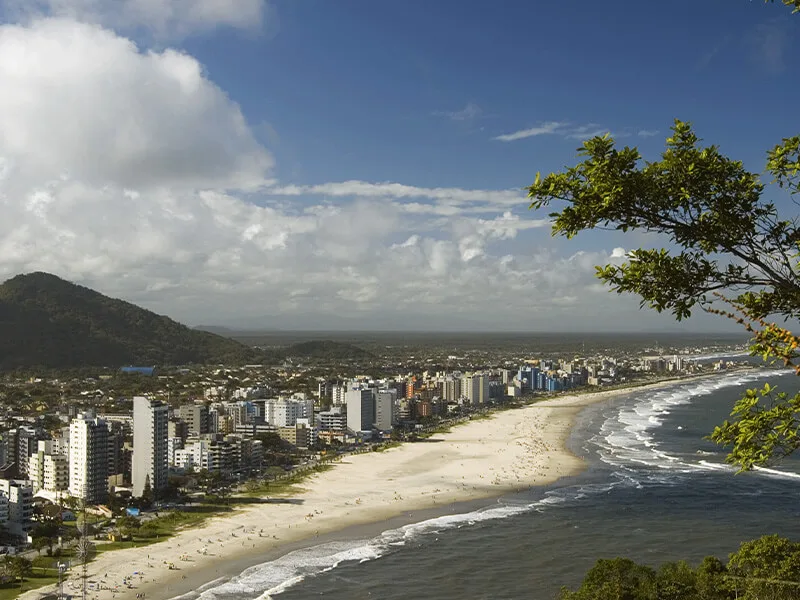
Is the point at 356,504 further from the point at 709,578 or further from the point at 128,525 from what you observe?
the point at 709,578

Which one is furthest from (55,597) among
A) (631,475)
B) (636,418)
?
(636,418)

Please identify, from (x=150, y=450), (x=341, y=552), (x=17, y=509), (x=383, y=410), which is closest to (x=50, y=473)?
(x=150, y=450)

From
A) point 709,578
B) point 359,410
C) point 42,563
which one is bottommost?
point 42,563

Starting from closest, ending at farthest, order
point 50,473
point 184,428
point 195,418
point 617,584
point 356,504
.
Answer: point 617,584 < point 356,504 < point 50,473 < point 184,428 < point 195,418

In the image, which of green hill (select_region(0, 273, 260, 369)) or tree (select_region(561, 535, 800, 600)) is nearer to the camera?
tree (select_region(561, 535, 800, 600))

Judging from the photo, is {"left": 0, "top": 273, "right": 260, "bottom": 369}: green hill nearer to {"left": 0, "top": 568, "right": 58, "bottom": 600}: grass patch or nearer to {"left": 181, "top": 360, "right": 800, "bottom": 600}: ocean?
{"left": 0, "top": 568, "right": 58, "bottom": 600}: grass patch

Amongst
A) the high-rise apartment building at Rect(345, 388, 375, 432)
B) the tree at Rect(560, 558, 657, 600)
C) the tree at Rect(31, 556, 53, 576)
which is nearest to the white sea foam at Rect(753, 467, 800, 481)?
the tree at Rect(560, 558, 657, 600)

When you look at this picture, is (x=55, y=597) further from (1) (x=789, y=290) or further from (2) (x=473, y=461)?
(2) (x=473, y=461)
